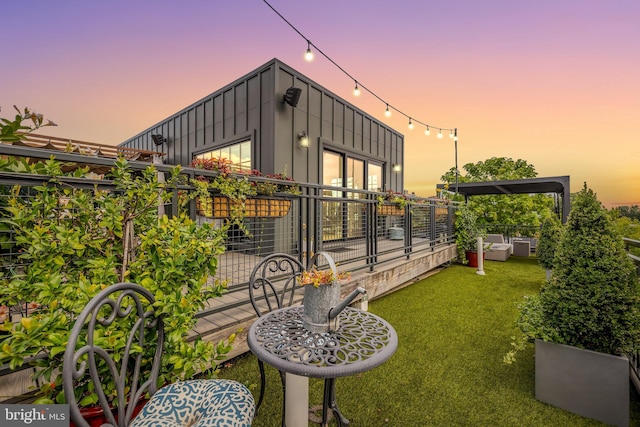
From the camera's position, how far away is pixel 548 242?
516 centimetres

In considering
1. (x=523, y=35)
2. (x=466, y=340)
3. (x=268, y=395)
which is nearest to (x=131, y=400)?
(x=268, y=395)

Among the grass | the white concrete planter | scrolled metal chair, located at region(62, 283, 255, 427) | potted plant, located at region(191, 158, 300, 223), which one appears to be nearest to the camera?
scrolled metal chair, located at region(62, 283, 255, 427)

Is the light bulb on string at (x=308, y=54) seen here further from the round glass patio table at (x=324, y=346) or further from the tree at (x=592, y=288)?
the round glass patio table at (x=324, y=346)

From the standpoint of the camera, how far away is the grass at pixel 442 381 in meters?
1.77

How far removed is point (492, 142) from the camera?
12266 mm

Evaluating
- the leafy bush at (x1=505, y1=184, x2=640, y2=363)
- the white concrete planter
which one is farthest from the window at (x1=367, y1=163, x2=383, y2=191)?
the white concrete planter

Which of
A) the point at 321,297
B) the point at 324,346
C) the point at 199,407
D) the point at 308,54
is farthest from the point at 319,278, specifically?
the point at 308,54

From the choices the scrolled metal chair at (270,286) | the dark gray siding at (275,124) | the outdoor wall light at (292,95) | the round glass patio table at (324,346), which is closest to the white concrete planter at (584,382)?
the round glass patio table at (324,346)

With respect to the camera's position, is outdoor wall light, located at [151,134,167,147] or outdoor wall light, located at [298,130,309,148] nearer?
outdoor wall light, located at [298,130,309,148]

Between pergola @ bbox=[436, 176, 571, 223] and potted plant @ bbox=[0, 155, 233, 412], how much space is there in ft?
→ 28.1

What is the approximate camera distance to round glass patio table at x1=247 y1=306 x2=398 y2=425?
1125mm

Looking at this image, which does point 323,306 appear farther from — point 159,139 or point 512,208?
point 512,208

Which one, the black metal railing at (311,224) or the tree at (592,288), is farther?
the tree at (592,288)

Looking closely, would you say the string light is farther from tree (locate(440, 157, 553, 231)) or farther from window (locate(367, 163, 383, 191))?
tree (locate(440, 157, 553, 231))
